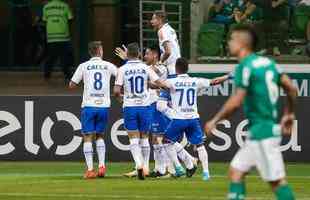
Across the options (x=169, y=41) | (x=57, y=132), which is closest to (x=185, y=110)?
(x=169, y=41)

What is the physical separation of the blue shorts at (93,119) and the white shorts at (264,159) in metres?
6.87

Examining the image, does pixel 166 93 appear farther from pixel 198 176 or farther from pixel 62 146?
pixel 62 146

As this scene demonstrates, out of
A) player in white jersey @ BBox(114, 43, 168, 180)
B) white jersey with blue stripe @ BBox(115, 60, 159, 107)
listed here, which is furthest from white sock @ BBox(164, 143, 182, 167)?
white jersey with blue stripe @ BBox(115, 60, 159, 107)

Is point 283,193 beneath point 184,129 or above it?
above

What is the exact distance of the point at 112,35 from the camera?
95.4 feet

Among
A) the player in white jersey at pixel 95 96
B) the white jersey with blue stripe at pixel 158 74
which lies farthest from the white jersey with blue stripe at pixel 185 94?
the player in white jersey at pixel 95 96

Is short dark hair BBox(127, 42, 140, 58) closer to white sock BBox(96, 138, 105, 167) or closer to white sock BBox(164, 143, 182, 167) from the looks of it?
white sock BBox(164, 143, 182, 167)

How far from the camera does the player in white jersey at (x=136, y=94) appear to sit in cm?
1727

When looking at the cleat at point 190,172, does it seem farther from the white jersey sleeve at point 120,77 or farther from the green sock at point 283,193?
the green sock at point 283,193

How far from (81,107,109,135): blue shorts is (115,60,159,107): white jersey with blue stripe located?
63 cm

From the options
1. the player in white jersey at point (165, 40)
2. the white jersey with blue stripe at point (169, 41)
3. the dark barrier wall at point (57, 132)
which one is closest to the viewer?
the player in white jersey at point (165, 40)

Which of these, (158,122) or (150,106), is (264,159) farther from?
(158,122)

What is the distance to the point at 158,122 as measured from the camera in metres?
18.6

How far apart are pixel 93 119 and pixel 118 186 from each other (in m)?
2.16
